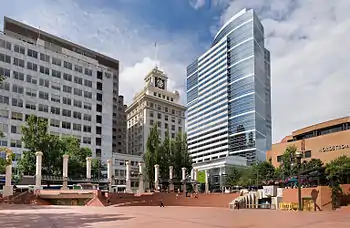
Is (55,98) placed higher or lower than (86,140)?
higher

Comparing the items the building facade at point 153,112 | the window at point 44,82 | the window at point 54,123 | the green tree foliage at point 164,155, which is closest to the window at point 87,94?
the window at point 44,82

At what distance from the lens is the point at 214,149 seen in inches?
6304

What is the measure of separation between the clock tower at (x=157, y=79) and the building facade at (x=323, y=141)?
60.8 meters

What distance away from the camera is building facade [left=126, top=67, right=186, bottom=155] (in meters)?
118

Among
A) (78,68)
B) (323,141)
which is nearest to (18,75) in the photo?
(78,68)

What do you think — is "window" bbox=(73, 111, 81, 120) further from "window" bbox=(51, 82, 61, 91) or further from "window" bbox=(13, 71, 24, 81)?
"window" bbox=(13, 71, 24, 81)

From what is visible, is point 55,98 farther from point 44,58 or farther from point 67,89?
point 44,58

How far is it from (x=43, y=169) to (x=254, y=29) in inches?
4298

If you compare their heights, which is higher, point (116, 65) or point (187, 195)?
point (116, 65)

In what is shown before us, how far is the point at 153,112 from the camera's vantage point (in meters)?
119

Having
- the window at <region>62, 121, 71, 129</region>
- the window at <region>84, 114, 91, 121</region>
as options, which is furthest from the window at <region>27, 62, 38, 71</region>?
the window at <region>84, 114, 91, 121</region>

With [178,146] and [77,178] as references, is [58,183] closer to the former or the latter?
[77,178]

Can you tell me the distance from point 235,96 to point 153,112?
42044mm

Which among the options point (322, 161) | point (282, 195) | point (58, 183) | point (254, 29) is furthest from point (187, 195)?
point (254, 29)
